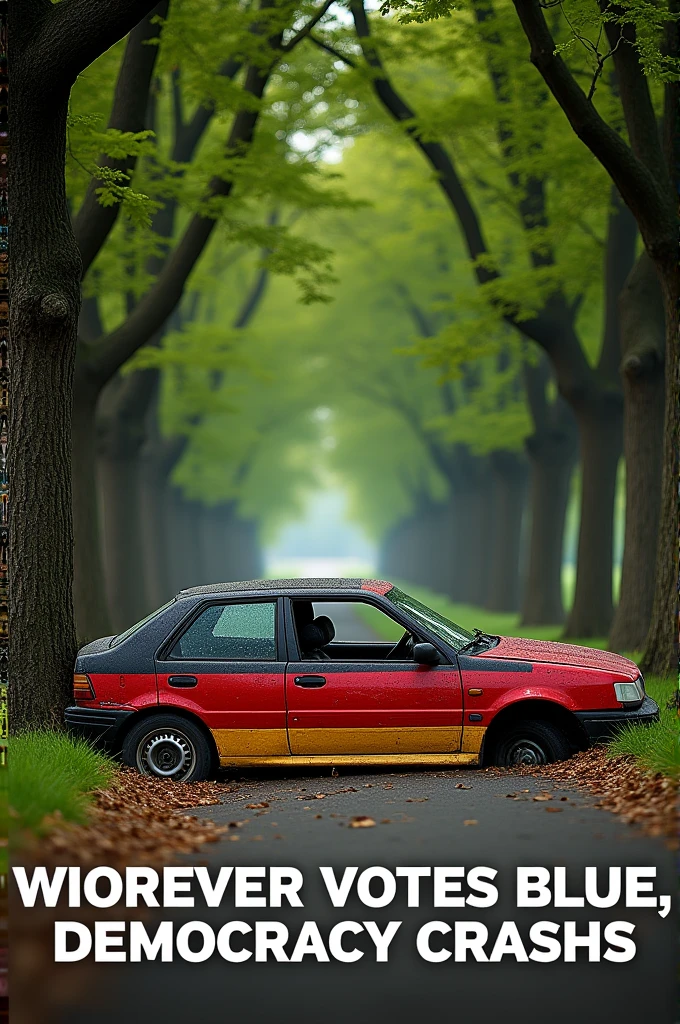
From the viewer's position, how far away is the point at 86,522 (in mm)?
16719

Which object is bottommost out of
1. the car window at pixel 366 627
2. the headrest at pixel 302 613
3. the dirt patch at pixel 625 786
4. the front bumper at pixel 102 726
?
the car window at pixel 366 627

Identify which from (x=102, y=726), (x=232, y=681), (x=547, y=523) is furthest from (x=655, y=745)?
(x=547, y=523)

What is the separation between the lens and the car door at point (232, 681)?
9.12 meters

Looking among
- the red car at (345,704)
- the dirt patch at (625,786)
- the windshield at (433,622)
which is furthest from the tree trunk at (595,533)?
the dirt patch at (625,786)

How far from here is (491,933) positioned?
546cm

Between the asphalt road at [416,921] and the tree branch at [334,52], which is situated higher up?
the tree branch at [334,52]

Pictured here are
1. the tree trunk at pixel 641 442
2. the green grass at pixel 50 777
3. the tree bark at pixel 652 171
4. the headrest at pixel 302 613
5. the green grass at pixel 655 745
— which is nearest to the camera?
the green grass at pixel 50 777

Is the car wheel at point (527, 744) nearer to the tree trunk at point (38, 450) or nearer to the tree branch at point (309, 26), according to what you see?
the tree trunk at point (38, 450)

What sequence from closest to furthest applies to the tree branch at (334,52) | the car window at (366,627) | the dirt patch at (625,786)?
the dirt patch at (625,786) → the tree branch at (334,52) → the car window at (366,627)

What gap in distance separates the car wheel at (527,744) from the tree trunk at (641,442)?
23.0ft

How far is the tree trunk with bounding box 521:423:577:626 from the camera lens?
86.3ft

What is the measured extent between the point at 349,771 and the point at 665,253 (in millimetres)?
6061

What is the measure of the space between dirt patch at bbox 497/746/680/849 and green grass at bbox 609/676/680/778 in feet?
0.23

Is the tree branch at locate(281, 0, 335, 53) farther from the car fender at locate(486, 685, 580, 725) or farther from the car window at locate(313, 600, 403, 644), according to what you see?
the car fender at locate(486, 685, 580, 725)
